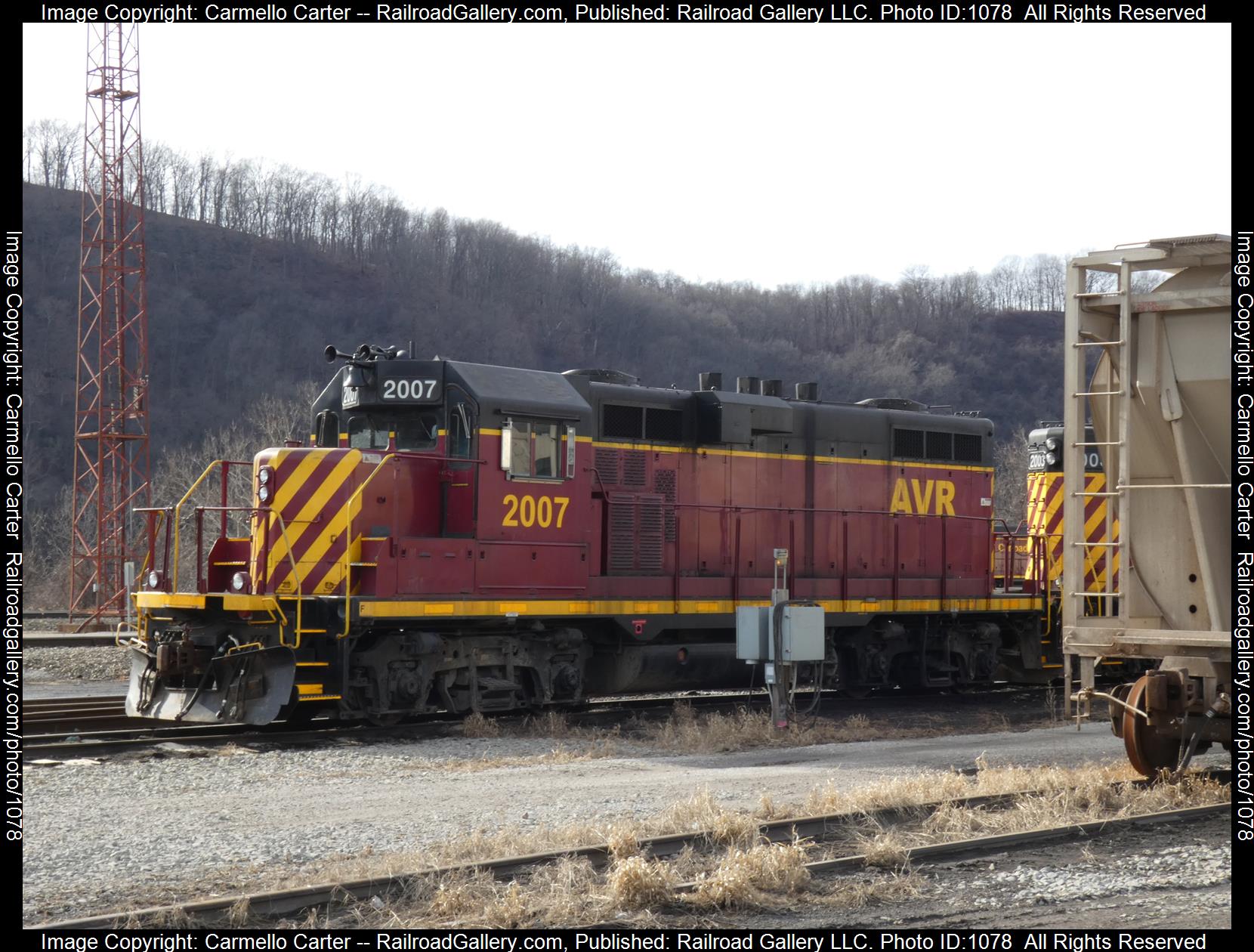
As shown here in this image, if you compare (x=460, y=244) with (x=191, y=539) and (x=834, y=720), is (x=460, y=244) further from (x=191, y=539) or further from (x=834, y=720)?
(x=834, y=720)

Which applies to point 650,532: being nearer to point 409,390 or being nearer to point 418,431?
point 418,431

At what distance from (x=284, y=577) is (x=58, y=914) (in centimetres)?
749

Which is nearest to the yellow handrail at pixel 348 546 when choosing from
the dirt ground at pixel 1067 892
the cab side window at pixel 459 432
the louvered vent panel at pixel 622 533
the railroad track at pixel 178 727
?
the cab side window at pixel 459 432

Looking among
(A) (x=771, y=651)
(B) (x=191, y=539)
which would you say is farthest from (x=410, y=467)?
(B) (x=191, y=539)

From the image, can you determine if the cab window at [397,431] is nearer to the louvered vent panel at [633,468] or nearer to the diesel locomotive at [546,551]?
the diesel locomotive at [546,551]

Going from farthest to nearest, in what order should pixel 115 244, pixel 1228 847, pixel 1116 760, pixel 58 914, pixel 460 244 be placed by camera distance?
pixel 460 244 → pixel 115 244 → pixel 1116 760 → pixel 1228 847 → pixel 58 914

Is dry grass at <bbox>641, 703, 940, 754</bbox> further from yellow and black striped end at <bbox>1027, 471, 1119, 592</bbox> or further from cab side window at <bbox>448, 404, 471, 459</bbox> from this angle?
yellow and black striped end at <bbox>1027, 471, 1119, 592</bbox>

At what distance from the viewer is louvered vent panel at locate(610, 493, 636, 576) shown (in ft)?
51.3

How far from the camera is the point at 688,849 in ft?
Answer: 24.3

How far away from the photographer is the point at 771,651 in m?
14.2

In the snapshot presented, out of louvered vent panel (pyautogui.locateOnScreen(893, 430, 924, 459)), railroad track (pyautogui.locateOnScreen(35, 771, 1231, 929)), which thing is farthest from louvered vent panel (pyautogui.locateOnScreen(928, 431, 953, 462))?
railroad track (pyautogui.locateOnScreen(35, 771, 1231, 929))

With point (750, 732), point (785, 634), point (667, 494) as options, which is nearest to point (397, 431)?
point (667, 494)

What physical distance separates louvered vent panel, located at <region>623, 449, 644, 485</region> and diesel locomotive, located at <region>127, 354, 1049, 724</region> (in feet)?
0.08

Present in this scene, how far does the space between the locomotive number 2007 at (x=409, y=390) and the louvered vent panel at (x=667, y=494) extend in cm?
322
